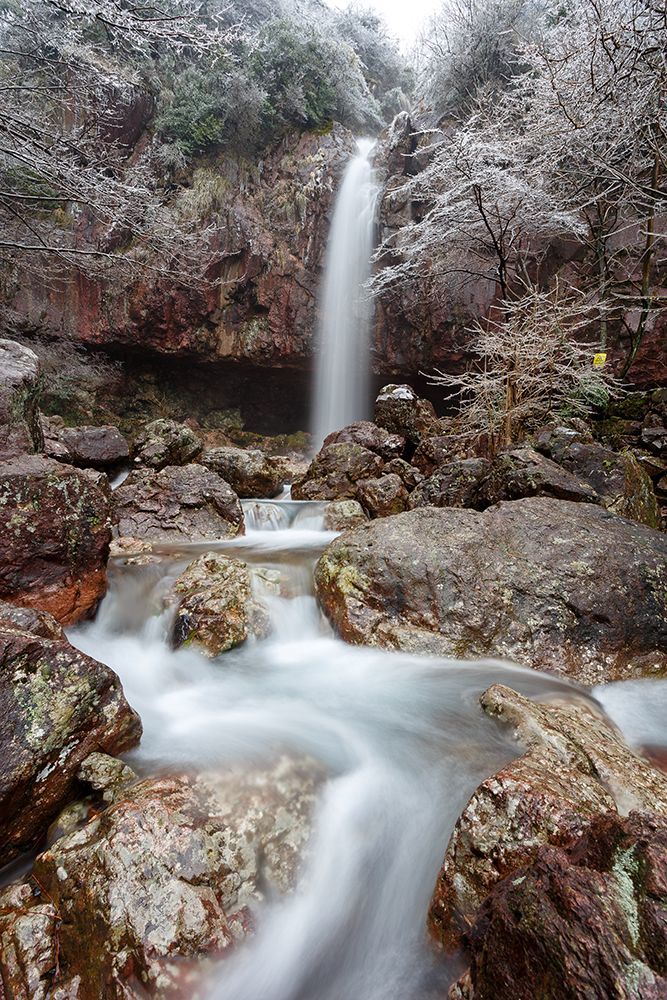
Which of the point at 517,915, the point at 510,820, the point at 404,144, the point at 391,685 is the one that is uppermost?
the point at 404,144

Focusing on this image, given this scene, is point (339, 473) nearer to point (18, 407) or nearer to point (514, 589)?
point (18, 407)

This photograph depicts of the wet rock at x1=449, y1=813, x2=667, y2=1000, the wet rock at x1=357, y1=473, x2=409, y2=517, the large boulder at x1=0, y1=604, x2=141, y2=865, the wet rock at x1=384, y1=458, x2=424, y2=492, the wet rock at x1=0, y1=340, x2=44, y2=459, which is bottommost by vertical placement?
the wet rock at x1=357, y1=473, x2=409, y2=517

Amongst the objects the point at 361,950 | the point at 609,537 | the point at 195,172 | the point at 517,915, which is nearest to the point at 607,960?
the point at 517,915

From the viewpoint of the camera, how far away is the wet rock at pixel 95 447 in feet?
Result: 24.7

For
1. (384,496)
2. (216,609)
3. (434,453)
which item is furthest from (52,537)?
(434,453)

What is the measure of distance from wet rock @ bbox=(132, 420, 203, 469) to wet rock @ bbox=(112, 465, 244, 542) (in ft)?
3.01

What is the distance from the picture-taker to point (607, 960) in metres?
0.85

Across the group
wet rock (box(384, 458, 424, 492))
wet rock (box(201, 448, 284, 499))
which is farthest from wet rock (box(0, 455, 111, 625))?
wet rock (box(384, 458, 424, 492))

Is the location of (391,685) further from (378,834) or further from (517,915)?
(517,915)

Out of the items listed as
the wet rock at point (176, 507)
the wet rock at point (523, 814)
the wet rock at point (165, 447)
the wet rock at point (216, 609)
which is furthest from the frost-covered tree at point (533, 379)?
the wet rock at point (523, 814)

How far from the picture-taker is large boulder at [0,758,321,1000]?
128 centimetres

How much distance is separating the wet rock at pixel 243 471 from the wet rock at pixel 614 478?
5.14 metres

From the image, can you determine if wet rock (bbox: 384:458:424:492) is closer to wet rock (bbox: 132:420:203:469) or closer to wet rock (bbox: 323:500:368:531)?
wet rock (bbox: 323:500:368:531)

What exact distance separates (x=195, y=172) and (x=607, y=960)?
17563mm
